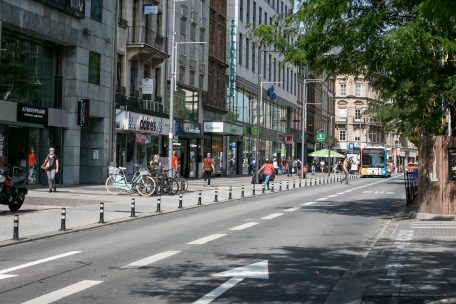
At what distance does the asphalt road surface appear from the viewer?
7.72m

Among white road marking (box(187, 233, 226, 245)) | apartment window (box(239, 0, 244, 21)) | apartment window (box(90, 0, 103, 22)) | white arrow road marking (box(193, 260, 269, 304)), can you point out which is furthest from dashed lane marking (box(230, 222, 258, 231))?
apartment window (box(239, 0, 244, 21))

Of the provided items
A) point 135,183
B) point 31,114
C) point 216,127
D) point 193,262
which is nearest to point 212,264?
point 193,262

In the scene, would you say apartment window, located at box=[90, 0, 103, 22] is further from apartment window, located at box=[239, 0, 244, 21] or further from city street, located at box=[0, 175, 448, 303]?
apartment window, located at box=[239, 0, 244, 21]

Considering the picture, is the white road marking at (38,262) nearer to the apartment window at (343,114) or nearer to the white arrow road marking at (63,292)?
the white arrow road marking at (63,292)

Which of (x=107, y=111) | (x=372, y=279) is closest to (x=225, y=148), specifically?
(x=107, y=111)

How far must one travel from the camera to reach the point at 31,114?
29.9 metres

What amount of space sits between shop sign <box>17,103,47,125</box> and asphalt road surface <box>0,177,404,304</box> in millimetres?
13733

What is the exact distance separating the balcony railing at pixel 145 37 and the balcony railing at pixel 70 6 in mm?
5666

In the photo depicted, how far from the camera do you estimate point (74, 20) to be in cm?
3250

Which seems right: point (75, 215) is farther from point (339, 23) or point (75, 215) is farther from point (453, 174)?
point (453, 174)

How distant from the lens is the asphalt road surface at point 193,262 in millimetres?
7719

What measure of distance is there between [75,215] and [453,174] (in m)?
9.72

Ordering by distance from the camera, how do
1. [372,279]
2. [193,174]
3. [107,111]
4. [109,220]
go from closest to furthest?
[372,279] < [109,220] < [107,111] < [193,174]

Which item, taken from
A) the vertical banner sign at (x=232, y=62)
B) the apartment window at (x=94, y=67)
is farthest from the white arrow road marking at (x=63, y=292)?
the vertical banner sign at (x=232, y=62)
